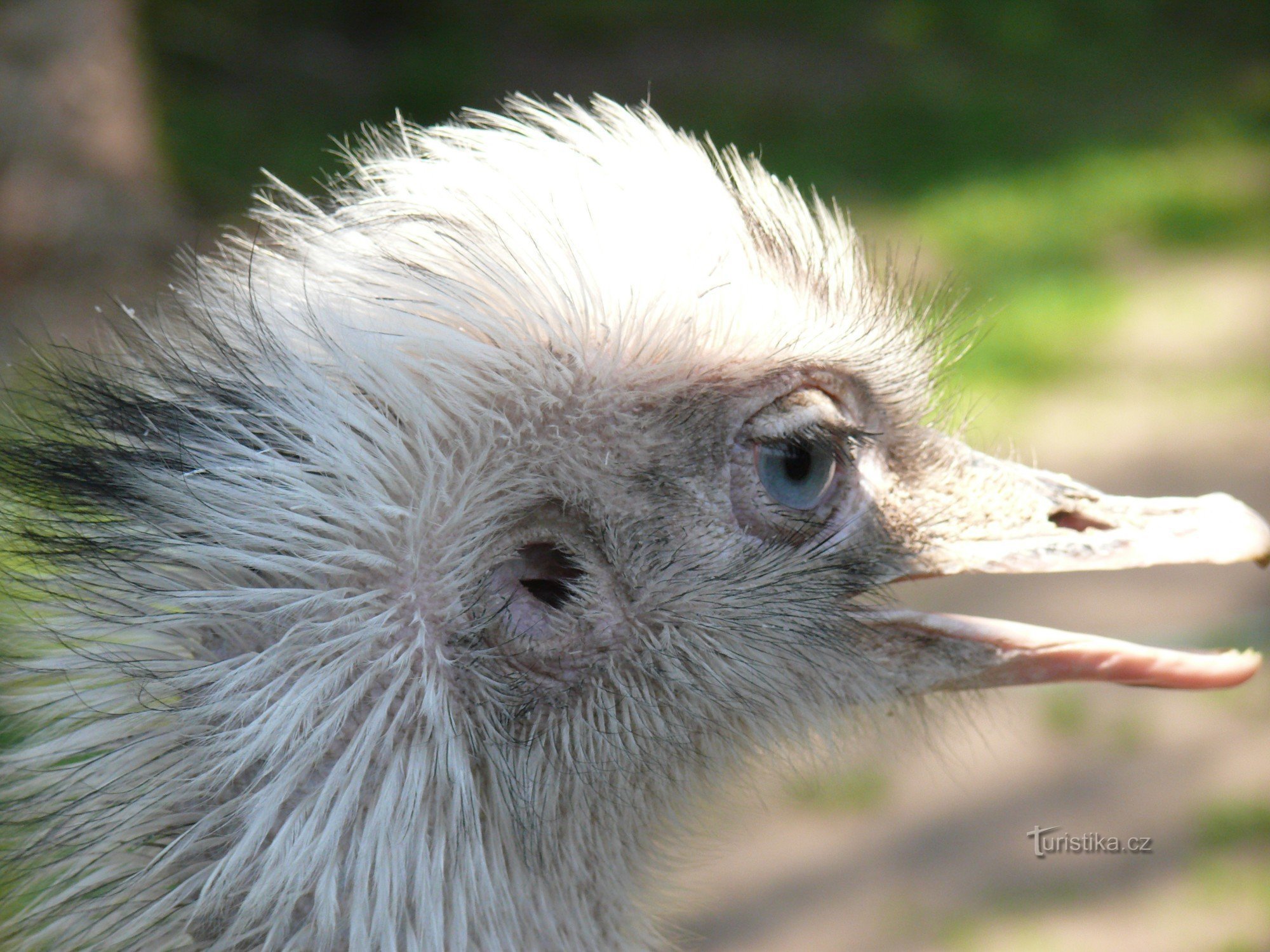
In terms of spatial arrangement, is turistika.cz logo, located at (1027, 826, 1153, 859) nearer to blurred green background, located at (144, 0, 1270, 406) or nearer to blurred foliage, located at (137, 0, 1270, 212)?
blurred green background, located at (144, 0, 1270, 406)

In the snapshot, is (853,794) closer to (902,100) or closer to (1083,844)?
(1083,844)

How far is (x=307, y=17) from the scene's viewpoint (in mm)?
9578

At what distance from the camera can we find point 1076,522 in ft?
5.90

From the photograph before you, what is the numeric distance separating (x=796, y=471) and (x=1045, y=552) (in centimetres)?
36

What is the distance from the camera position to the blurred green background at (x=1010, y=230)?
3373mm

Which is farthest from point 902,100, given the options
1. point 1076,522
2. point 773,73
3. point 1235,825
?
point 1076,522

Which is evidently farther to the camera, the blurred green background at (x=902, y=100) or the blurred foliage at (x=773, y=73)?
the blurred foliage at (x=773, y=73)

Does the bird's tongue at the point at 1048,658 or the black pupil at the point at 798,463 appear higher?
the black pupil at the point at 798,463

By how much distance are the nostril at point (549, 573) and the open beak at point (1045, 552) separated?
17.3 inches

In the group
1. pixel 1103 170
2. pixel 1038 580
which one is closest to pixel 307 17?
pixel 1103 170

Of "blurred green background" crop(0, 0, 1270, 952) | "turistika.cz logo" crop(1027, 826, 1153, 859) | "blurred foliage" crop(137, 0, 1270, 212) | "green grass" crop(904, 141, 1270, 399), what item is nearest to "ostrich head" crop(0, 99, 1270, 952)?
"blurred green background" crop(0, 0, 1270, 952)

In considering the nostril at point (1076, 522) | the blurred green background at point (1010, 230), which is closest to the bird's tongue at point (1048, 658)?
the nostril at point (1076, 522)

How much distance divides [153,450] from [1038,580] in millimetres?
3626

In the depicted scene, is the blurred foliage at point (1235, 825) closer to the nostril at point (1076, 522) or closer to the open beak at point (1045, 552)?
the open beak at point (1045, 552)
